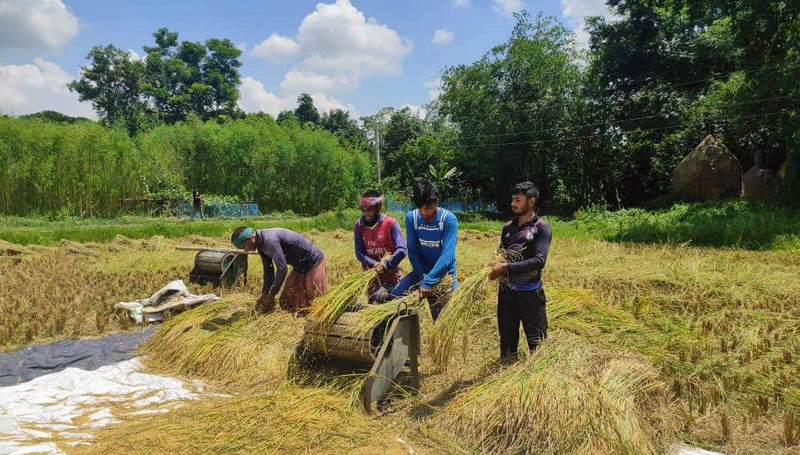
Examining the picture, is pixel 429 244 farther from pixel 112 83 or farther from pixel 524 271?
pixel 112 83

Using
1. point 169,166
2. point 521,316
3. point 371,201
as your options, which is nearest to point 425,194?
point 371,201

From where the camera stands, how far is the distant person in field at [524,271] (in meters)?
3.52

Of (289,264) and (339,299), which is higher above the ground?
(289,264)

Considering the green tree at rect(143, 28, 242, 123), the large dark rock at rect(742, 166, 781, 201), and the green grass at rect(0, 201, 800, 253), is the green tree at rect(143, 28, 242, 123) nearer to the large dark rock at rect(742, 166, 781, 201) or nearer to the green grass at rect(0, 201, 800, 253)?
the green grass at rect(0, 201, 800, 253)

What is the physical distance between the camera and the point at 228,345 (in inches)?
175

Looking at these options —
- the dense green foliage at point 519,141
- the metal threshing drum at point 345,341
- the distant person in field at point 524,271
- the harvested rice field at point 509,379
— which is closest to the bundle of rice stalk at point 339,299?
the metal threshing drum at point 345,341

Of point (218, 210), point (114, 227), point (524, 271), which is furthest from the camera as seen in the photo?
point (218, 210)

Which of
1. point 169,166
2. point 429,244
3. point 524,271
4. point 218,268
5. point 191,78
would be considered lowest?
point 218,268

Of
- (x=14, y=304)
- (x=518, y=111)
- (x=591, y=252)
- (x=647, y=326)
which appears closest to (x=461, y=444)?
(x=647, y=326)

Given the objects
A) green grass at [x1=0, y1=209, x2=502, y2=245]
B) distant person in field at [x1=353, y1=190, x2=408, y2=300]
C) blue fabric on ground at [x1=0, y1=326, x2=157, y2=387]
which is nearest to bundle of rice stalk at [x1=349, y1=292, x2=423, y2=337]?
distant person in field at [x1=353, y1=190, x2=408, y2=300]

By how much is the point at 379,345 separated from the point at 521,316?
104cm

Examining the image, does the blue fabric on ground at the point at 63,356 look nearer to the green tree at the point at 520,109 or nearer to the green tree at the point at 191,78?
the green tree at the point at 520,109

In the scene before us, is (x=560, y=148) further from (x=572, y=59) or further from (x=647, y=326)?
(x=647, y=326)

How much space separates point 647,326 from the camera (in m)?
5.08
